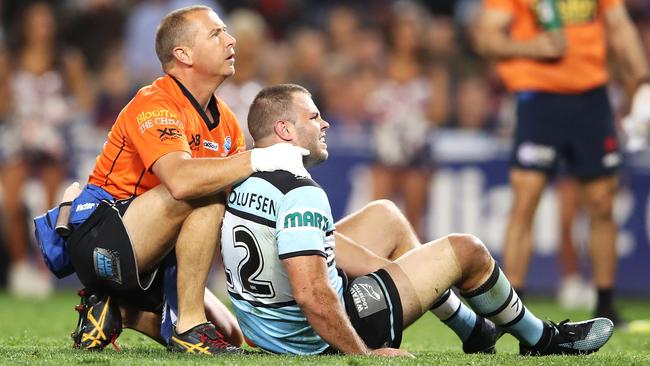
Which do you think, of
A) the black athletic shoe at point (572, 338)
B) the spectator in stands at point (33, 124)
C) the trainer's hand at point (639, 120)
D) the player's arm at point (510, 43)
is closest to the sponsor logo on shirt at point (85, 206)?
the black athletic shoe at point (572, 338)

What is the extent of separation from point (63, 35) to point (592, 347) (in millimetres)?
A: 7989

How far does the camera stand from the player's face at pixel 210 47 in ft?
16.3

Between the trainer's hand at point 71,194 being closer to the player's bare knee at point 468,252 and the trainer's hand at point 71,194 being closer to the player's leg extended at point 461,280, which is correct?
the player's leg extended at point 461,280

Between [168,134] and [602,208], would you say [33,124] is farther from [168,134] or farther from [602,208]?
[168,134]

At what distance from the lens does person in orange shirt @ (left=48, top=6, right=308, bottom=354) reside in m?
4.52

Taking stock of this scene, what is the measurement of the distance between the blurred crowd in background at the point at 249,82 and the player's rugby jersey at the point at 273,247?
5.36 metres

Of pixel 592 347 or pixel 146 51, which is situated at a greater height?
pixel 146 51

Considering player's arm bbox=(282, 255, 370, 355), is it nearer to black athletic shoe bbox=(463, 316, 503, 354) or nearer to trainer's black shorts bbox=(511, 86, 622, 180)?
black athletic shoe bbox=(463, 316, 503, 354)

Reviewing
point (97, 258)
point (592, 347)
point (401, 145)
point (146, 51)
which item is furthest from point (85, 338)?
point (146, 51)

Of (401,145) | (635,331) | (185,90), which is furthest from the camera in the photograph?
(401,145)

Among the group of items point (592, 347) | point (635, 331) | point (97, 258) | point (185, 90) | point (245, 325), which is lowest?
point (635, 331)

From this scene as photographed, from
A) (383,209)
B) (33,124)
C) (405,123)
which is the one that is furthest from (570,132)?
(33,124)

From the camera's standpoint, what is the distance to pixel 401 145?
10.5m

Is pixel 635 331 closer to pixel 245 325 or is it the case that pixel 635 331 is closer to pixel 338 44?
pixel 245 325
